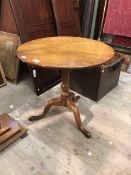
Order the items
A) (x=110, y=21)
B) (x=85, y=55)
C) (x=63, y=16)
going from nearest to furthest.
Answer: (x=85, y=55)
(x=63, y=16)
(x=110, y=21)

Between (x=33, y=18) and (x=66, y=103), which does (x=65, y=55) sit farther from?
(x=33, y=18)

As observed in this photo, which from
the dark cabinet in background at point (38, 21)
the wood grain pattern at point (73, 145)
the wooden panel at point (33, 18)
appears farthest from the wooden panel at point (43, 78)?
the wooden panel at point (33, 18)

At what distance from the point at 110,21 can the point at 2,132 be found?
212 cm

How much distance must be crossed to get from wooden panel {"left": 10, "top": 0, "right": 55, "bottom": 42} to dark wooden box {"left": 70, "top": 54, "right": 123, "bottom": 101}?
2.11 feet

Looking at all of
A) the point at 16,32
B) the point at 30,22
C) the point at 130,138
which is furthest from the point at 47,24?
the point at 130,138

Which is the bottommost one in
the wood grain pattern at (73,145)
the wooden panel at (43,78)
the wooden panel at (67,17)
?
the wood grain pattern at (73,145)

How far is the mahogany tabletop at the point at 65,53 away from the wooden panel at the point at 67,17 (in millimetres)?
824

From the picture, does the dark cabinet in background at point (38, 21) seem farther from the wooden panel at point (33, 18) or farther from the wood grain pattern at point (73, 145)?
the wood grain pattern at point (73, 145)

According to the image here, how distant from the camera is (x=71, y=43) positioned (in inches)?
58.7

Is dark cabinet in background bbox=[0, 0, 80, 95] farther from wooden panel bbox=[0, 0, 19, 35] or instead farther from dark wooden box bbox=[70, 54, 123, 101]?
dark wooden box bbox=[70, 54, 123, 101]

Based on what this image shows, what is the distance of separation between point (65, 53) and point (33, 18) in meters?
1.00

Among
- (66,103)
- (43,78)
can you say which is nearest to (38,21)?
(43,78)

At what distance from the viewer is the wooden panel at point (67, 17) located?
2.24m

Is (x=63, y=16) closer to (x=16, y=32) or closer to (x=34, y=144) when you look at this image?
(x=16, y=32)
